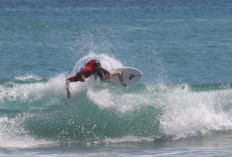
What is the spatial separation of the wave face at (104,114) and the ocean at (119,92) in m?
0.03

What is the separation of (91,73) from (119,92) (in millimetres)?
1726

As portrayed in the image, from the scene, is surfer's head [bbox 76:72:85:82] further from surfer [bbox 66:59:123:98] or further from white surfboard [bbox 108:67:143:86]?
white surfboard [bbox 108:67:143:86]

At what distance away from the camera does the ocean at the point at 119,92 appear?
14844 mm

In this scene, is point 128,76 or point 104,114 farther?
point 128,76

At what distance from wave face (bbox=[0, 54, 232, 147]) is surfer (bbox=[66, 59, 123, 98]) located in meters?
0.60

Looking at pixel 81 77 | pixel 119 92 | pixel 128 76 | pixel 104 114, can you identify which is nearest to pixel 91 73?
pixel 81 77

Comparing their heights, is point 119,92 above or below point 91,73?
below

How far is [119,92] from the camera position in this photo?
57.1 ft

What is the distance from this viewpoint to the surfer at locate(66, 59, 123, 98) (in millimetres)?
15703

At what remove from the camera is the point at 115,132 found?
15.5 metres

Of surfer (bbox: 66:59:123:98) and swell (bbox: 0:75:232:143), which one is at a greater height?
surfer (bbox: 66:59:123:98)

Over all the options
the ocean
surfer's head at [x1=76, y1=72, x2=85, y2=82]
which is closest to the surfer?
surfer's head at [x1=76, y1=72, x2=85, y2=82]

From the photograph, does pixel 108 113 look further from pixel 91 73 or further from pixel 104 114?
pixel 91 73

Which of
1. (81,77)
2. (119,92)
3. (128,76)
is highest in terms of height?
(128,76)
